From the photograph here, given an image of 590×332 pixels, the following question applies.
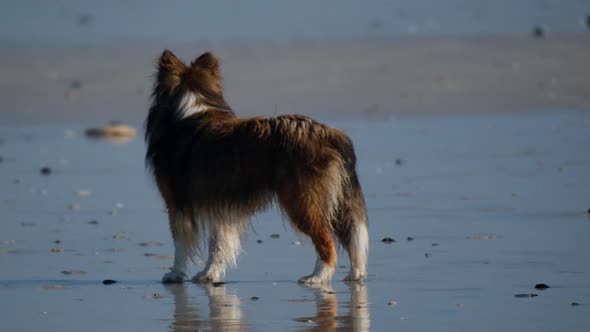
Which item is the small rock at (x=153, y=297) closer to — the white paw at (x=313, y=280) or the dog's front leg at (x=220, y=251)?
the dog's front leg at (x=220, y=251)

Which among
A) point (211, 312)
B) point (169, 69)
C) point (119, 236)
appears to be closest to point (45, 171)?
point (119, 236)

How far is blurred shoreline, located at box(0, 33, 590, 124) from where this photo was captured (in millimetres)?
16969

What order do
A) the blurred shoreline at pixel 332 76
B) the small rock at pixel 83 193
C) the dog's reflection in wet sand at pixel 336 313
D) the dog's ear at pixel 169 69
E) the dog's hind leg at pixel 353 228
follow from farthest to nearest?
the blurred shoreline at pixel 332 76 → the small rock at pixel 83 193 → the dog's ear at pixel 169 69 → the dog's hind leg at pixel 353 228 → the dog's reflection in wet sand at pixel 336 313

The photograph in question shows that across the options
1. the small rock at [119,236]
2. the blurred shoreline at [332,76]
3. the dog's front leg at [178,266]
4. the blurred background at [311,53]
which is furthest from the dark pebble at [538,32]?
the dog's front leg at [178,266]

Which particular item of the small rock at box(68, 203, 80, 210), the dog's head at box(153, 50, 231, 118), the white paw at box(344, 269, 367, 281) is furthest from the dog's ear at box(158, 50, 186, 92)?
the small rock at box(68, 203, 80, 210)

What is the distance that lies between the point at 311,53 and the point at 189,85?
13.6m

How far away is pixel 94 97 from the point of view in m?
18.7

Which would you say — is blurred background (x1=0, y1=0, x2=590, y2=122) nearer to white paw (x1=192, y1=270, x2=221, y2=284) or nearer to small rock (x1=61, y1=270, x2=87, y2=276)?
white paw (x1=192, y1=270, x2=221, y2=284)

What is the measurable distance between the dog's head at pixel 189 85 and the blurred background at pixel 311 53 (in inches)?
299

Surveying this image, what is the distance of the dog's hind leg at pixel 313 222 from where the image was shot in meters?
7.59

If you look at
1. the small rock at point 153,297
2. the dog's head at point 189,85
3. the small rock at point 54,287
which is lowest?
the small rock at point 153,297

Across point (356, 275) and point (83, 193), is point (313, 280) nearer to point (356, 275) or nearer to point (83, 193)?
point (356, 275)

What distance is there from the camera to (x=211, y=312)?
6.80 m

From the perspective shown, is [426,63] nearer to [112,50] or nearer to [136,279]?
[112,50]
